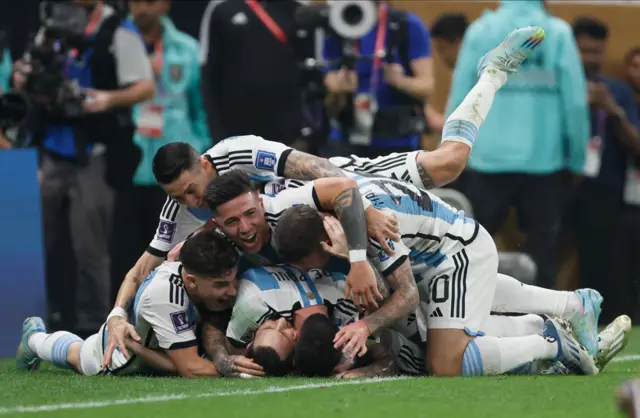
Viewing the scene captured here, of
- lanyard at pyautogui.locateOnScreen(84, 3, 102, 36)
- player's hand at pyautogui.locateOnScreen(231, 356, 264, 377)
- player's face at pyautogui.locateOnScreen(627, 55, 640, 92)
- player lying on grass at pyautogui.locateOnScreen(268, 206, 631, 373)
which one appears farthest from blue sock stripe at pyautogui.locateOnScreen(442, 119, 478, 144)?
player's face at pyautogui.locateOnScreen(627, 55, 640, 92)

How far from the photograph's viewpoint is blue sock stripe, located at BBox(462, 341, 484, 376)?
23.9 feet

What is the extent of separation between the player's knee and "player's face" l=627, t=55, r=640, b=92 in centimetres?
507

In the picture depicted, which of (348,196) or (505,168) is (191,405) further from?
(505,168)

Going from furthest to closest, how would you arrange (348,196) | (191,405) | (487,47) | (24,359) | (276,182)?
(487,47) < (24,359) < (276,182) < (348,196) < (191,405)

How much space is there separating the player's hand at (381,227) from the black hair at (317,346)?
1.48 feet

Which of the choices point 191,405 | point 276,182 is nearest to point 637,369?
point 276,182

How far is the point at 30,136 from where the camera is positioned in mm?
10031

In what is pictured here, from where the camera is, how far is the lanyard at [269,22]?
10.5 m

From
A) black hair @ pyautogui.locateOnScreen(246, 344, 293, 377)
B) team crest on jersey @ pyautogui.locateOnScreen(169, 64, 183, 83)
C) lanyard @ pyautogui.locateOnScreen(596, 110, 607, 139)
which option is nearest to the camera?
black hair @ pyautogui.locateOnScreen(246, 344, 293, 377)

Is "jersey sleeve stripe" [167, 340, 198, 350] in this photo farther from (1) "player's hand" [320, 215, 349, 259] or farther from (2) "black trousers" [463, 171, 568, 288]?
(2) "black trousers" [463, 171, 568, 288]

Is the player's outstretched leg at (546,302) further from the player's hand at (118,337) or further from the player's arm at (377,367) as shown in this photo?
the player's hand at (118,337)

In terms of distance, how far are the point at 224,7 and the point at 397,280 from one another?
3.97 m

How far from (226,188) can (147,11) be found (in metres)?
3.91

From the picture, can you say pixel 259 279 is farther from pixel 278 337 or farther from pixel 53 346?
pixel 53 346
